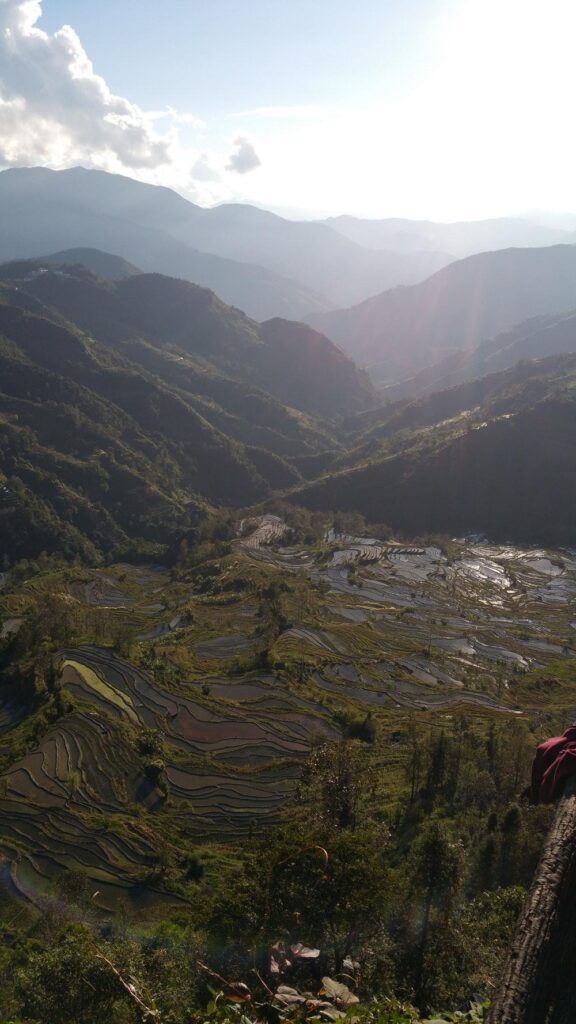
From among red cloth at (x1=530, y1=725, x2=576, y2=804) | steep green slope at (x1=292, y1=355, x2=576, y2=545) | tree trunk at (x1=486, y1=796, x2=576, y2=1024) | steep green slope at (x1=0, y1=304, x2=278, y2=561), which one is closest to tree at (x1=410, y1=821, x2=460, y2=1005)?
red cloth at (x1=530, y1=725, x2=576, y2=804)

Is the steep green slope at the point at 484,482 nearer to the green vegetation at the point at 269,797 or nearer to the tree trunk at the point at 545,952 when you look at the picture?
the green vegetation at the point at 269,797

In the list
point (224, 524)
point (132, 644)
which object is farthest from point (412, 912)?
point (224, 524)

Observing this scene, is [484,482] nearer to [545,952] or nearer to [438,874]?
[438,874]

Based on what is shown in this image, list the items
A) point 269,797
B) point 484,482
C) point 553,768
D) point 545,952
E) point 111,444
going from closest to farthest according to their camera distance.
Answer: point 545,952 → point 553,768 → point 269,797 → point 484,482 → point 111,444

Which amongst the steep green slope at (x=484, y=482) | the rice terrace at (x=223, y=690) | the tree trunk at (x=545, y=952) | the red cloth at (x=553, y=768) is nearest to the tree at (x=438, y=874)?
the rice terrace at (x=223, y=690)

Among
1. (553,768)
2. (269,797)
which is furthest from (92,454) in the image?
(553,768)

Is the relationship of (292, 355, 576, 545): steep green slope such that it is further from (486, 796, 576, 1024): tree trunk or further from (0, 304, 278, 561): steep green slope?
(486, 796, 576, 1024): tree trunk

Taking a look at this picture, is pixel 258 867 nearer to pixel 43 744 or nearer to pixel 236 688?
pixel 43 744
